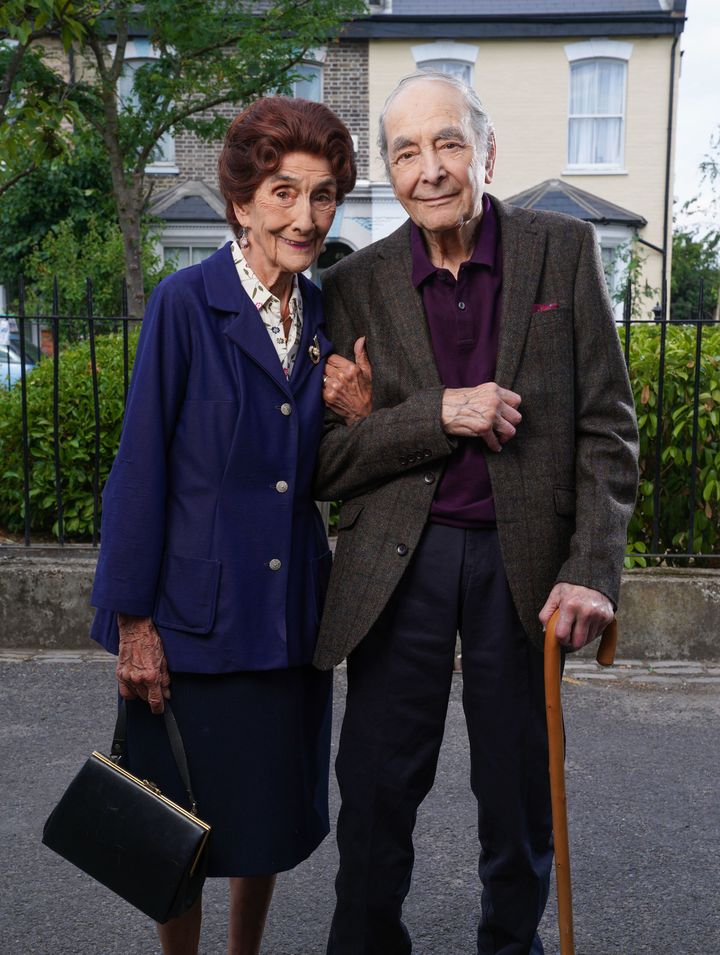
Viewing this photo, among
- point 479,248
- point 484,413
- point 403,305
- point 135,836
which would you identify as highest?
point 479,248

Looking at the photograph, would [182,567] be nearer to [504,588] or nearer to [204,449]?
[204,449]

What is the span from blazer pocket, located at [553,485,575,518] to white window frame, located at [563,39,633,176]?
20378mm

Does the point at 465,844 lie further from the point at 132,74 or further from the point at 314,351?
the point at 132,74

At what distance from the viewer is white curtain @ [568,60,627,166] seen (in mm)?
21484

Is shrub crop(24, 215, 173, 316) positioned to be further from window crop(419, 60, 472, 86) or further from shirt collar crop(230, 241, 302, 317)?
shirt collar crop(230, 241, 302, 317)

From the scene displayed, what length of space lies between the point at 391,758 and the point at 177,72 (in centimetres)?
1243

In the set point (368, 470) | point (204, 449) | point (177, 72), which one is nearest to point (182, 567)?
point (204, 449)

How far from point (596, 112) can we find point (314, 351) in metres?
20.8

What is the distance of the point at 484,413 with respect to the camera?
7.79ft

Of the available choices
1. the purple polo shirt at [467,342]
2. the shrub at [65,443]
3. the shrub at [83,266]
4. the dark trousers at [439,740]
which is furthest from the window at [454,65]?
the dark trousers at [439,740]

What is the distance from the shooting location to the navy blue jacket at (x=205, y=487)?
241 cm

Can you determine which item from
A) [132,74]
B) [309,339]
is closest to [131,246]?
[132,74]

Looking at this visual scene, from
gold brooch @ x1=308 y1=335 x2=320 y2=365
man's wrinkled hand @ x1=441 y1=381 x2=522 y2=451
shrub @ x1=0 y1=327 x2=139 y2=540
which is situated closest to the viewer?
man's wrinkled hand @ x1=441 y1=381 x2=522 y2=451

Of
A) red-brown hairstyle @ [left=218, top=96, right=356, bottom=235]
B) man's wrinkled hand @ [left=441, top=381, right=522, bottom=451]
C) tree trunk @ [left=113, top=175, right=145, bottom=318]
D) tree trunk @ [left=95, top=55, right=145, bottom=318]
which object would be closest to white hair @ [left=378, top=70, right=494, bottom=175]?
red-brown hairstyle @ [left=218, top=96, right=356, bottom=235]
